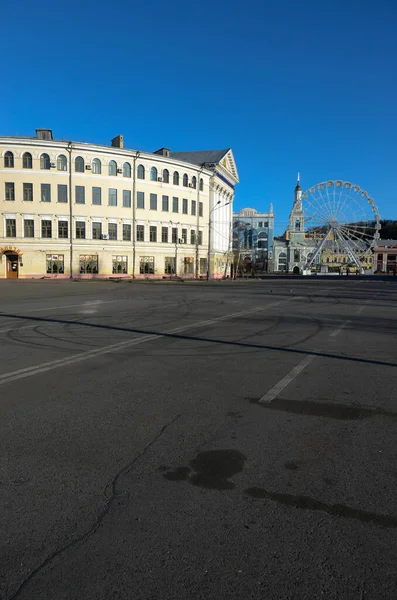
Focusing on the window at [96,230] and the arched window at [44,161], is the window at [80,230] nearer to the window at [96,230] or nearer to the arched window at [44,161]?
the window at [96,230]

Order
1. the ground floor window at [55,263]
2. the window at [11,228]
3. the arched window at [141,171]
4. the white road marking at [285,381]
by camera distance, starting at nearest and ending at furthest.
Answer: the white road marking at [285,381]
the window at [11,228]
the ground floor window at [55,263]
the arched window at [141,171]

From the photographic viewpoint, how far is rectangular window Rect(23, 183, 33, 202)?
51422 mm

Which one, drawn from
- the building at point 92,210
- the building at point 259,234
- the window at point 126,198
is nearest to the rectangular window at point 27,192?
the building at point 92,210

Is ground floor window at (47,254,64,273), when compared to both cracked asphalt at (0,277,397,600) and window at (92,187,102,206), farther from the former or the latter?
cracked asphalt at (0,277,397,600)

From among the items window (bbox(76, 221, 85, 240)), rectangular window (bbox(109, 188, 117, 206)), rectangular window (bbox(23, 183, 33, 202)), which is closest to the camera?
rectangular window (bbox(23, 183, 33, 202))

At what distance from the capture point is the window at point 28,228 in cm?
5228

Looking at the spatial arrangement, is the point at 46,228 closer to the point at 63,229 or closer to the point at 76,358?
the point at 63,229

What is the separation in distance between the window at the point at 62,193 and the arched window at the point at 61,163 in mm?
2078

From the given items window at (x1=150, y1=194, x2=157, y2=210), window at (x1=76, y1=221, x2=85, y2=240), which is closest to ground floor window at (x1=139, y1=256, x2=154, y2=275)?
window at (x1=150, y1=194, x2=157, y2=210)

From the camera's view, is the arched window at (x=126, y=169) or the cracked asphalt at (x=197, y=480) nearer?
the cracked asphalt at (x=197, y=480)

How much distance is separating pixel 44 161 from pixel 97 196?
7.37 metres

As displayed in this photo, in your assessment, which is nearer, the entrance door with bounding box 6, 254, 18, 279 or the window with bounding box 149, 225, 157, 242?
the entrance door with bounding box 6, 254, 18, 279

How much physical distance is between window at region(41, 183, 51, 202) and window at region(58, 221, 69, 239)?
317 centimetres

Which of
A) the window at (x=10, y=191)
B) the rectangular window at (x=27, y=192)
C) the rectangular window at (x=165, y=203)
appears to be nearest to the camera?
the window at (x=10, y=191)
